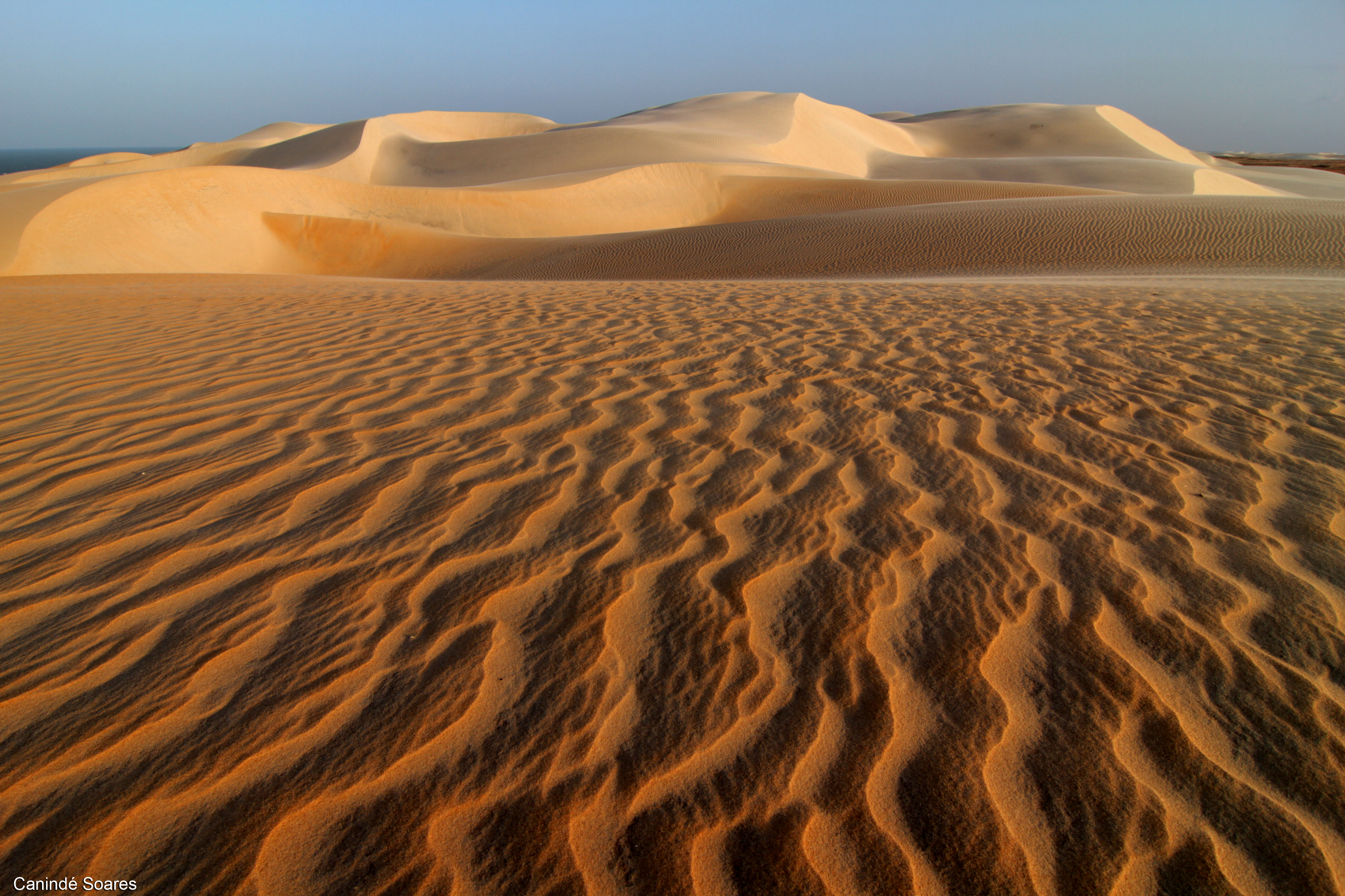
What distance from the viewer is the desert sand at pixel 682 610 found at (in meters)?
1.49

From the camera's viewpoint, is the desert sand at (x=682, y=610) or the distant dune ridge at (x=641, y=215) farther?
the distant dune ridge at (x=641, y=215)

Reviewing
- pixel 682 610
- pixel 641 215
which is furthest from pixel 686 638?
pixel 641 215

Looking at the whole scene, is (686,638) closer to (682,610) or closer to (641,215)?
(682,610)

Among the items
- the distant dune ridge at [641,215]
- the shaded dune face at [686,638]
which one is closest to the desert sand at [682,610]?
the shaded dune face at [686,638]

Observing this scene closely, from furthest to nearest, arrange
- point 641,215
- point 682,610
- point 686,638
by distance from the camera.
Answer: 1. point 641,215
2. point 682,610
3. point 686,638

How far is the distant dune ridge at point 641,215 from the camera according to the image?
1426 centimetres

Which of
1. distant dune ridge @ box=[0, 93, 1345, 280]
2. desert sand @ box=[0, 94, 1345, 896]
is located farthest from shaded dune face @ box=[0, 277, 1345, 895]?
distant dune ridge @ box=[0, 93, 1345, 280]

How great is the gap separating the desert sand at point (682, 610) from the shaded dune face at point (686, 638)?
0.04ft

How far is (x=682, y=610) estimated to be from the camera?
7.06 feet

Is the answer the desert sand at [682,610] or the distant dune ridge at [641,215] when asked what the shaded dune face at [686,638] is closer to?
the desert sand at [682,610]

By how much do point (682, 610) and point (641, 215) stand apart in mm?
25601

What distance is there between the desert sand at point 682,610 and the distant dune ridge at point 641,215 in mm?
10328

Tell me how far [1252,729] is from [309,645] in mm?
2351

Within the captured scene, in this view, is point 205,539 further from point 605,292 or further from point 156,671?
point 605,292
